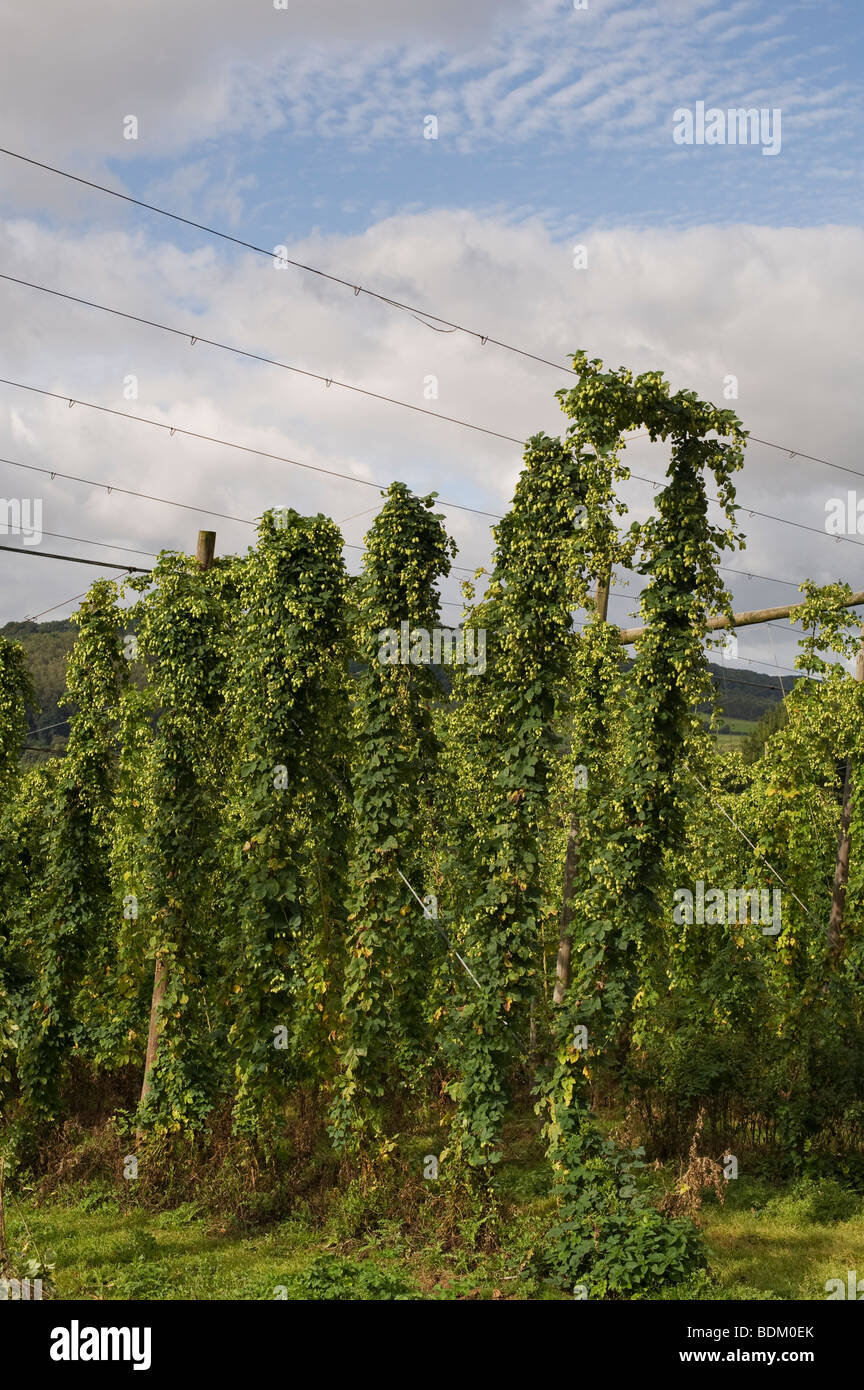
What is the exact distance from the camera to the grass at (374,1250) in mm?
11156

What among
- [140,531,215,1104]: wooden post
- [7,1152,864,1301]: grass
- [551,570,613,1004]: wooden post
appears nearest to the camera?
[7,1152,864,1301]: grass

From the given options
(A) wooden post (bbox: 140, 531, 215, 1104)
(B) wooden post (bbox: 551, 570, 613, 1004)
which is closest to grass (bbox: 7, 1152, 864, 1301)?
(A) wooden post (bbox: 140, 531, 215, 1104)

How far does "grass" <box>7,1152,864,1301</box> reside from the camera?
1116cm

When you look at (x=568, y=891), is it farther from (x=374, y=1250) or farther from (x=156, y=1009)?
(x=156, y=1009)

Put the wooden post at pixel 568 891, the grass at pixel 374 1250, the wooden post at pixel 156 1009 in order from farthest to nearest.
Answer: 1. the wooden post at pixel 568 891
2. the wooden post at pixel 156 1009
3. the grass at pixel 374 1250

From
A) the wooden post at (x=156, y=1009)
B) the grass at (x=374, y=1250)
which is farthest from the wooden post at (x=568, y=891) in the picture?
the wooden post at (x=156, y=1009)

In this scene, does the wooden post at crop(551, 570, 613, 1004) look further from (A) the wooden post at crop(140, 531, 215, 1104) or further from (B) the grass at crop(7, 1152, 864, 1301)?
(A) the wooden post at crop(140, 531, 215, 1104)

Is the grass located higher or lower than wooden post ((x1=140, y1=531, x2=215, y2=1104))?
lower

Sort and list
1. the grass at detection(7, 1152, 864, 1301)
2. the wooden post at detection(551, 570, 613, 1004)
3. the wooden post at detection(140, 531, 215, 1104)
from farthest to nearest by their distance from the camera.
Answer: the wooden post at detection(551, 570, 613, 1004) → the wooden post at detection(140, 531, 215, 1104) → the grass at detection(7, 1152, 864, 1301)

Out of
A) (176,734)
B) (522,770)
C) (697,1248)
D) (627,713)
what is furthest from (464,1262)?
(176,734)

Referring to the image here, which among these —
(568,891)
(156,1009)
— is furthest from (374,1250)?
(568,891)

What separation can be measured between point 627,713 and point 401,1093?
30.6 feet

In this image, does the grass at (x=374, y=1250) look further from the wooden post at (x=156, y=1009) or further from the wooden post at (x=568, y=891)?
the wooden post at (x=568, y=891)

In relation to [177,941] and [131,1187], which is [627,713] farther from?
[131,1187]
